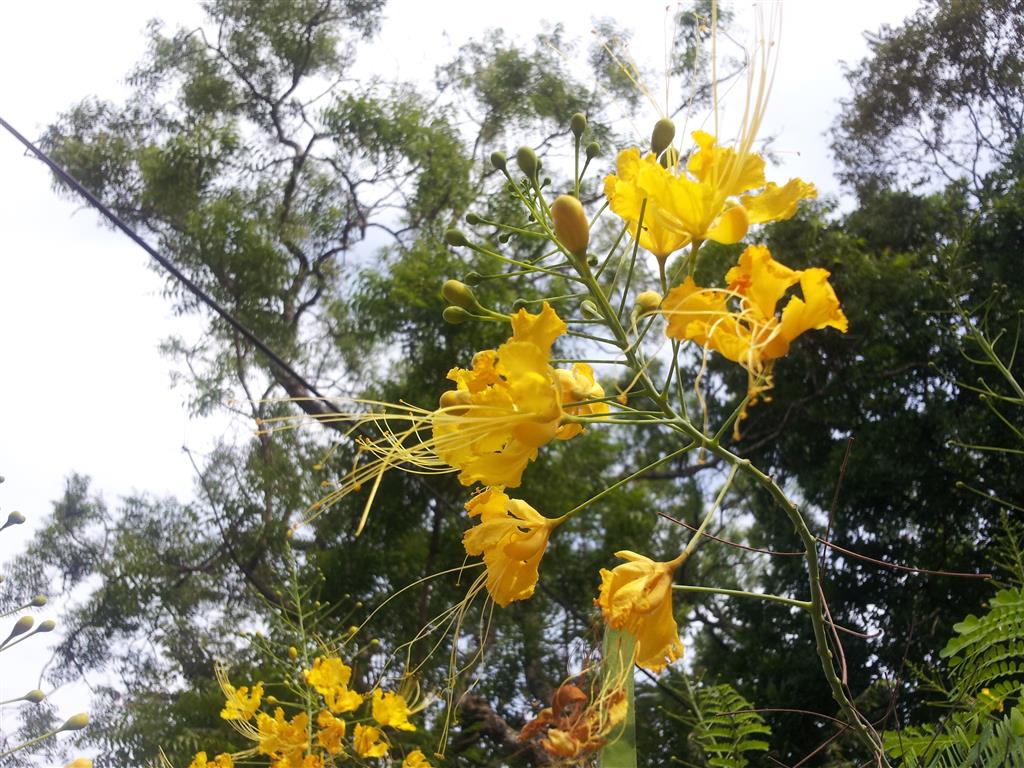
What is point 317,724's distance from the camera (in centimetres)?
173

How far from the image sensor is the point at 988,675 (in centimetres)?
108

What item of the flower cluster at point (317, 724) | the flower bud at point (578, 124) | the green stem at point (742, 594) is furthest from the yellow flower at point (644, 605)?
the flower cluster at point (317, 724)

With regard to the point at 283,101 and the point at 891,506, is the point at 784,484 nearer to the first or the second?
the point at 891,506

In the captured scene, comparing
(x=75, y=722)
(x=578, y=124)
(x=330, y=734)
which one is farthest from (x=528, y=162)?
(x=330, y=734)

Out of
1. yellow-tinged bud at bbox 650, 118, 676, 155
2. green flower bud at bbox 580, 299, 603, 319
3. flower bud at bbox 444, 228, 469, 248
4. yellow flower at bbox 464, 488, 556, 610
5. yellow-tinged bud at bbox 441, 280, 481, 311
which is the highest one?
flower bud at bbox 444, 228, 469, 248

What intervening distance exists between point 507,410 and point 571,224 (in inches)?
5.7

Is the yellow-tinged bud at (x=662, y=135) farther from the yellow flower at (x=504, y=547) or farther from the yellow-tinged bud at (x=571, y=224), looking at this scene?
the yellow flower at (x=504, y=547)

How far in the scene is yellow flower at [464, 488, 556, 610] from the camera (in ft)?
2.19

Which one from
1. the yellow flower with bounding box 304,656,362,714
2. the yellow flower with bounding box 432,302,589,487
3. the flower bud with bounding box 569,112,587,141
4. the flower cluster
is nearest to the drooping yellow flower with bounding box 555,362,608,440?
the yellow flower with bounding box 432,302,589,487

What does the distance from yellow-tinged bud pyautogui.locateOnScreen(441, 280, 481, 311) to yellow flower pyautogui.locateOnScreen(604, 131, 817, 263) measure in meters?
0.14

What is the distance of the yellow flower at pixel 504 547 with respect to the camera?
2.19 ft

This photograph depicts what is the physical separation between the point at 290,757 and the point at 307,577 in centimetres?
315

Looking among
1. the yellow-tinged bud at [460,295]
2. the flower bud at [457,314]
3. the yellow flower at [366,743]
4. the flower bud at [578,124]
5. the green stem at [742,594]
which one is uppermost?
the flower bud at [578,124]

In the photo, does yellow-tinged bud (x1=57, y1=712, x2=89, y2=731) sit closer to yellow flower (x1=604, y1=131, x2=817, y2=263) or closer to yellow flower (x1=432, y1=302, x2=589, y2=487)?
yellow flower (x1=432, y1=302, x2=589, y2=487)
